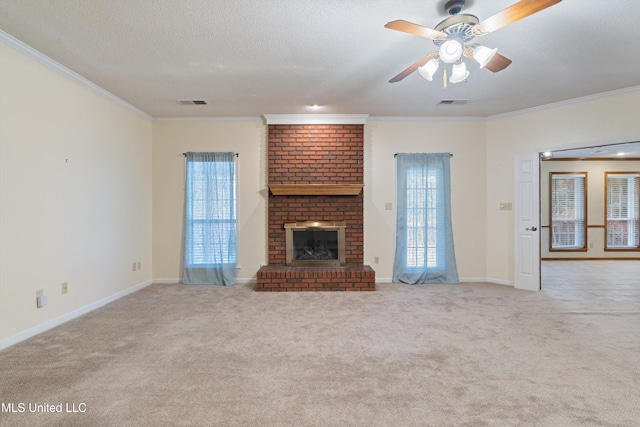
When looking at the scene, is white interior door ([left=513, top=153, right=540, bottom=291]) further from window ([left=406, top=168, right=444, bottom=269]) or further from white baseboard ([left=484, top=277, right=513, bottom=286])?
window ([left=406, top=168, right=444, bottom=269])

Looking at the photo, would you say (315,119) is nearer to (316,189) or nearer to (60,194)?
(316,189)

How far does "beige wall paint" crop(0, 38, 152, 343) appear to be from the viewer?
2.64 m

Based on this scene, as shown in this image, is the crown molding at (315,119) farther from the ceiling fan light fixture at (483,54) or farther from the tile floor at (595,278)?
the tile floor at (595,278)

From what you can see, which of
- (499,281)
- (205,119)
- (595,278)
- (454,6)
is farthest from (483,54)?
(595,278)

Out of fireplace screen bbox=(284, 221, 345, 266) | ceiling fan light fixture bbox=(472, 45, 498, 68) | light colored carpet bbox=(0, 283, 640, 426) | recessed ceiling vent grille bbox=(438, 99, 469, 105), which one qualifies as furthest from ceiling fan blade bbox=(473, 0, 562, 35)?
fireplace screen bbox=(284, 221, 345, 266)

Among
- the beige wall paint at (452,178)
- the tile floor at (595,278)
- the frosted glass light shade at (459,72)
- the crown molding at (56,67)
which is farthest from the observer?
the beige wall paint at (452,178)

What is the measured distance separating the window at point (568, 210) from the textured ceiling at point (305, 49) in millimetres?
4281

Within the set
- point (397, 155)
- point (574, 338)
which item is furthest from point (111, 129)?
point (574, 338)

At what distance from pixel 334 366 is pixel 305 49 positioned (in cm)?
275

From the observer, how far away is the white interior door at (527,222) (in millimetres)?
4430

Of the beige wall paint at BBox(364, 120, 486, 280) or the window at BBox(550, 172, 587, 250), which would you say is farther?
the window at BBox(550, 172, 587, 250)

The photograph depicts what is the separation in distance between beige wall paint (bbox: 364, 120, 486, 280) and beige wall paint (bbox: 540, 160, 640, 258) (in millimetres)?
3730

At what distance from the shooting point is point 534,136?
454 centimetres

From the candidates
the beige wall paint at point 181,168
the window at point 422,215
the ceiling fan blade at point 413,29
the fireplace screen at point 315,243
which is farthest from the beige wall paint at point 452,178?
the ceiling fan blade at point 413,29
